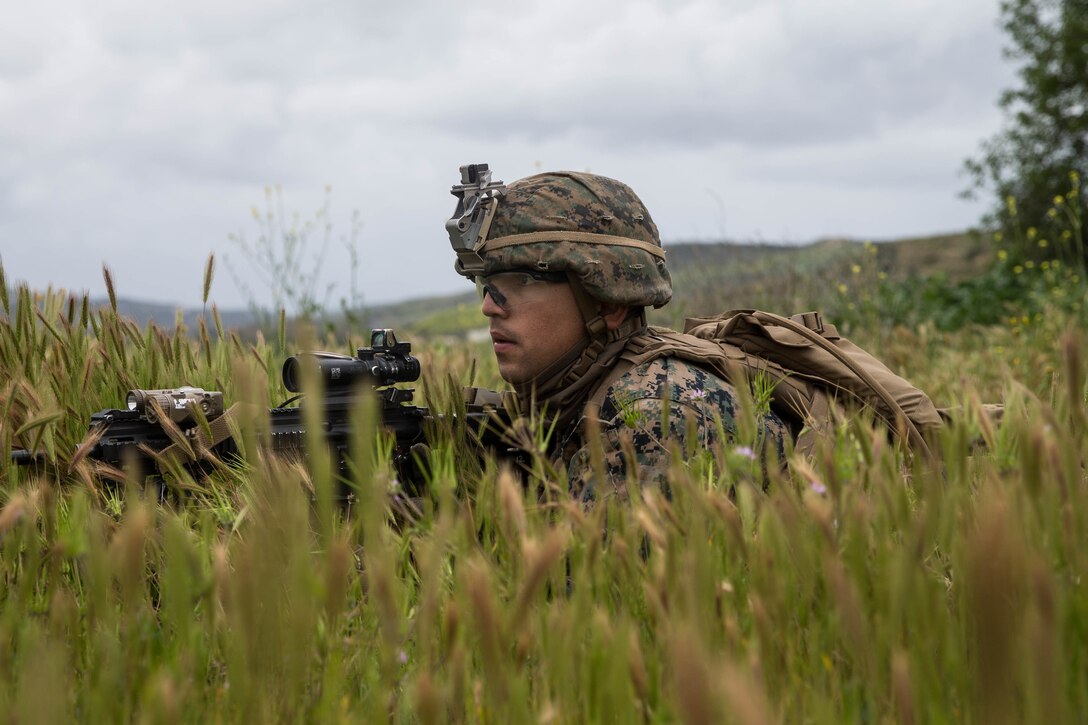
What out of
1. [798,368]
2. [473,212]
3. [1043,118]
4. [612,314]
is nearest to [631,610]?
[798,368]

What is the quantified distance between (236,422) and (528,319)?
51.4 inches

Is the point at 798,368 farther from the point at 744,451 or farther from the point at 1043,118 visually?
the point at 1043,118

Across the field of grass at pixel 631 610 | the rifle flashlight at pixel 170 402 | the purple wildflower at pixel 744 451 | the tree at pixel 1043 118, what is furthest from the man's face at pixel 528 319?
the tree at pixel 1043 118

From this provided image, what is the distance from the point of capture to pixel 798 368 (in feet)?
11.5

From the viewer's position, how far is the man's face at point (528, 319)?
371cm

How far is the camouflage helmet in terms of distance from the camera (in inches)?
143

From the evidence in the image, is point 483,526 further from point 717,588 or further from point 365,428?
point 365,428

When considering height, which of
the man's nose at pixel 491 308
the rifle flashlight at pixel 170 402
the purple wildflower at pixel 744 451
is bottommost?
the purple wildflower at pixel 744 451

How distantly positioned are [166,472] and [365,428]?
173cm

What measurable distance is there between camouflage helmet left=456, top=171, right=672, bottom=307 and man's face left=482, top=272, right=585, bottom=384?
0.07 m

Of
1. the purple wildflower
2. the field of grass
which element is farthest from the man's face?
the purple wildflower

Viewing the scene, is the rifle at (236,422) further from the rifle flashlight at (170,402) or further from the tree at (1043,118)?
the tree at (1043,118)

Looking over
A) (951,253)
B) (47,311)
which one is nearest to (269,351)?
(47,311)

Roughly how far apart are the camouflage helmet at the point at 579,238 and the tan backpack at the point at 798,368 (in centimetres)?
24
